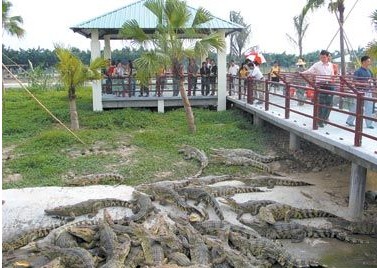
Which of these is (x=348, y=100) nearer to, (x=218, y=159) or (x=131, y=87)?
(x=218, y=159)

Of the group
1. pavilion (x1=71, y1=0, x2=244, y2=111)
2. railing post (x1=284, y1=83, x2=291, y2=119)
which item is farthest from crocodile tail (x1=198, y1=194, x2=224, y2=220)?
pavilion (x1=71, y1=0, x2=244, y2=111)

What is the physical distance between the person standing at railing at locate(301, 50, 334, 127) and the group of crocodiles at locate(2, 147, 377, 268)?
6.23ft

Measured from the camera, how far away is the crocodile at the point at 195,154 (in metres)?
11.0

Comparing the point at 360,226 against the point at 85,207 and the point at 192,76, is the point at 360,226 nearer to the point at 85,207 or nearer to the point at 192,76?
the point at 85,207

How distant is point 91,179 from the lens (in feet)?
32.6

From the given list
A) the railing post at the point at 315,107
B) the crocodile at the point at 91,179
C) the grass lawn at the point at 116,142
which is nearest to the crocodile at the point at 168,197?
the grass lawn at the point at 116,142

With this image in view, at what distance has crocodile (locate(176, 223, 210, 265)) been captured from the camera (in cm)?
611

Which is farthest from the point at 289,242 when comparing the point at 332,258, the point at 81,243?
the point at 81,243

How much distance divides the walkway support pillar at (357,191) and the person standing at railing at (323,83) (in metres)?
1.21

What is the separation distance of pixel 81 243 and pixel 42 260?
0.62m

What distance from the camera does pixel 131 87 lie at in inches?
675

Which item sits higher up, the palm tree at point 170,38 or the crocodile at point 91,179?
the palm tree at point 170,38

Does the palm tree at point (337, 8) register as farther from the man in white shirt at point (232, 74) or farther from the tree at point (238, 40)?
the tree at point (238, 40)

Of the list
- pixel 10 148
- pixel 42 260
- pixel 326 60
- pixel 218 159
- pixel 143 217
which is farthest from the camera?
pixel 10 148
